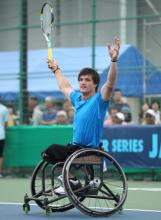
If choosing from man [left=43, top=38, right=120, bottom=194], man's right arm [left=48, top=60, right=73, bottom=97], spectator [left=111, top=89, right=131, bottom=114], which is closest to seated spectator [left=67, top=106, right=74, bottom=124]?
spectator [left=111, top=89, right=131, bottom=114]

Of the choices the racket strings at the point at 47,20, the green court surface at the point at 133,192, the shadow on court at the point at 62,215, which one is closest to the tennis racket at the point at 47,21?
the racket strings at the point at 47,20

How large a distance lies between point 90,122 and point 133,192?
330cm

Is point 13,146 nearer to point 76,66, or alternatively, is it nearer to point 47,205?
point 76,66

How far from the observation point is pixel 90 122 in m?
7.23

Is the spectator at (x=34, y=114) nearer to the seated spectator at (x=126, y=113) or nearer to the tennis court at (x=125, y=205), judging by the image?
the seated spectator at (x=126, y=113)

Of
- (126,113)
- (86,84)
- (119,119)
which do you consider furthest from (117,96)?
(86,84)

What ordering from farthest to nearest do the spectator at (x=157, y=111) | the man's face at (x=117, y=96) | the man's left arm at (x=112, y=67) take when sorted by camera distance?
the man's face at (x=117, y=96), the spectator at (x=157, y=111), the man's left arm at (x=112, y=67)

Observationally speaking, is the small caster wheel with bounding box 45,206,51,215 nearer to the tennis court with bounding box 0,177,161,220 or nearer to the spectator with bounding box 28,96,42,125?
the tennis court with bounding box 0,177,161,220

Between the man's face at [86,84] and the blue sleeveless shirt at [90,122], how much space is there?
0.11 meters

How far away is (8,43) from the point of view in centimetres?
2523

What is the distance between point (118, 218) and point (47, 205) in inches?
29.9

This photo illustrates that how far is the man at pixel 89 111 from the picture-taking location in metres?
7.08

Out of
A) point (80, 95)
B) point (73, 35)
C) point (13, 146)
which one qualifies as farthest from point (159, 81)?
point (73, 35)

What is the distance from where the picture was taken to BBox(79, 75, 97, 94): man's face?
7359 millimetres
